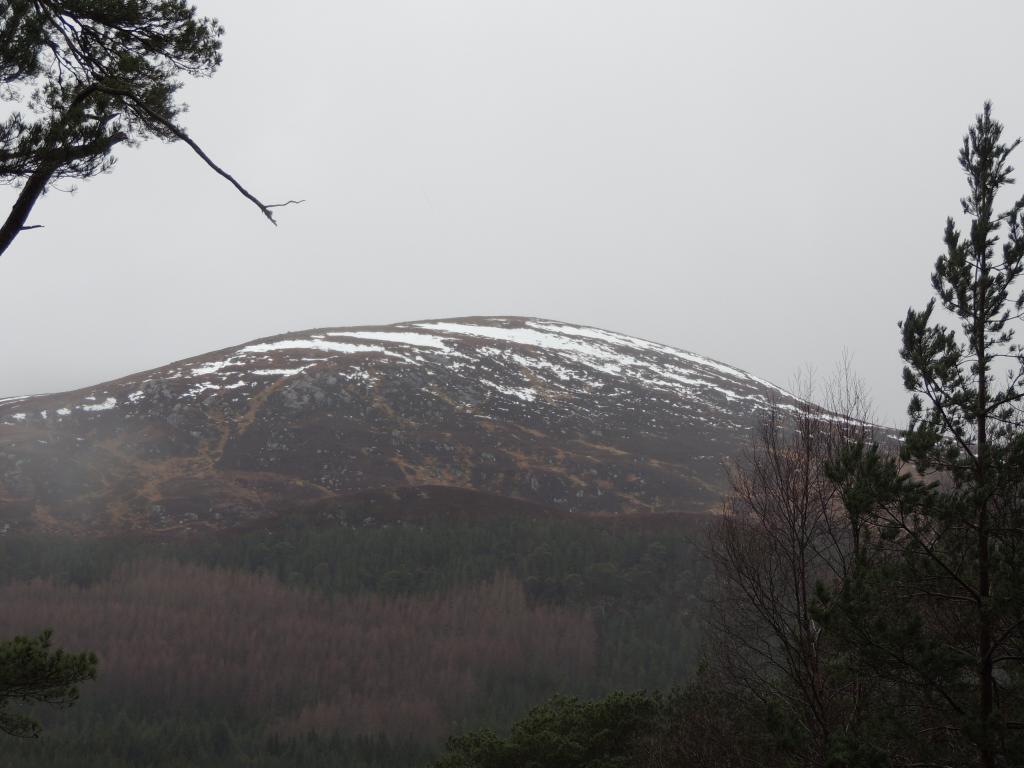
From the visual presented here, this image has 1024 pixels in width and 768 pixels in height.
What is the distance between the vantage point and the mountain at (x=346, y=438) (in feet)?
320

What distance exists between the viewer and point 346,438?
111 metres

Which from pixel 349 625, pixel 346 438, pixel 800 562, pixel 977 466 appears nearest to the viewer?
pixel 977 466

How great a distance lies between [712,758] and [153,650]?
244 feet

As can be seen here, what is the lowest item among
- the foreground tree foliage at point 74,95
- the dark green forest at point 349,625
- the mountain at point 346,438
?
the dark green forest at point 349,625

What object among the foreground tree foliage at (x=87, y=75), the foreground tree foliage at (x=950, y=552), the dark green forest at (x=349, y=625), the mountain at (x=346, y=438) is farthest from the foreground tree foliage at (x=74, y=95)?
the mountain at (x=346, y=438)

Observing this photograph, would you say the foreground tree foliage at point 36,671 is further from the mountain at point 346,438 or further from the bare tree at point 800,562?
the mountain at point 346,438

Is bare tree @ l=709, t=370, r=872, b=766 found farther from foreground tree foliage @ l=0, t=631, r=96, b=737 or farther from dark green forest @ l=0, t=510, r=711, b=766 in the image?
dark green forest @ l=0, t=510, r=711, b=766

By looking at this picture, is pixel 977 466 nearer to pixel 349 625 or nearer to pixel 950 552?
pixel 950 552

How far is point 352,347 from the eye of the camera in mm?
141500

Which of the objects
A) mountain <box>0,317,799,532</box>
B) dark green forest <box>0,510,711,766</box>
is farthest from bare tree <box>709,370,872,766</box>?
mountain <box>0,317,799,532</box>

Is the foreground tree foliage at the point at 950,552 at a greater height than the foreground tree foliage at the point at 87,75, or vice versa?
the foreground tree foliage at the point at 87,75

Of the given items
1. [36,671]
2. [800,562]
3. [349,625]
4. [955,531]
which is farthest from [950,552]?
[349,625]

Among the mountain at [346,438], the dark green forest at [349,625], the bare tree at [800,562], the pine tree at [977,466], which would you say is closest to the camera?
the pine tree at [977,466]

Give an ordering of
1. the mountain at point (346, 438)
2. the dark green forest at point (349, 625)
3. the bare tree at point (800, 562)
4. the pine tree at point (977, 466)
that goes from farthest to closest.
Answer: the mountain at point (346, 438) < the dark green forest at point (349, 625) < the bare tree at point (800, 562) < the pine tree at point (977, 466)
